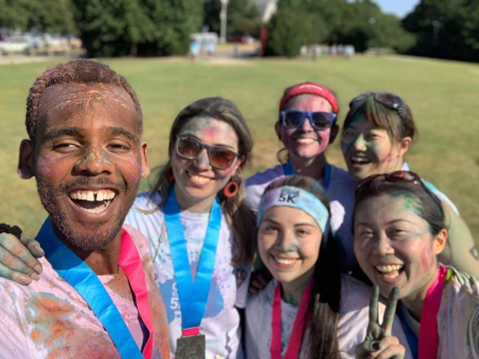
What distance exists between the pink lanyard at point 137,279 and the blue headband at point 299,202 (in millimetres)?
965

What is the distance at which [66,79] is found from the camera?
5.85ft

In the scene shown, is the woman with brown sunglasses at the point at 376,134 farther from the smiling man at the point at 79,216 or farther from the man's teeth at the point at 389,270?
the smiling man at the point at 79,216

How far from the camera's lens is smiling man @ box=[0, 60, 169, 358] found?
1563 millimetres

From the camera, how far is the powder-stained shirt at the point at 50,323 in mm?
1502

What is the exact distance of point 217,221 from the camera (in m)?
2.94

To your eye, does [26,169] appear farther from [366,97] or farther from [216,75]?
[216,75]

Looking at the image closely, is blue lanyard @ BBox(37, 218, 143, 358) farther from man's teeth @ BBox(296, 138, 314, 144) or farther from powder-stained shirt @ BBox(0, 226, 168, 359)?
man's teeth @ BBox(296, 138, 314, 144)

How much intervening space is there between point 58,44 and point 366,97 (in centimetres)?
5990

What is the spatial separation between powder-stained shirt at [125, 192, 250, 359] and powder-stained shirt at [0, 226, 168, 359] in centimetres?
89

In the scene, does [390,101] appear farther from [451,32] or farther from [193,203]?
[451,32]

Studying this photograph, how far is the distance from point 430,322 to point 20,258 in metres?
2.01

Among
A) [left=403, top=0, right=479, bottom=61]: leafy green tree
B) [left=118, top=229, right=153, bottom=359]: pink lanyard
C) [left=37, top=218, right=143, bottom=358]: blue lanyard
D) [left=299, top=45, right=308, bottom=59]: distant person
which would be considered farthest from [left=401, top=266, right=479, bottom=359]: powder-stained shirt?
[left=403, top=0, right=479, bottom=61]: leafy green tree

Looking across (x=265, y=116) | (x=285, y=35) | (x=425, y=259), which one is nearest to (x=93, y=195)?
(x=425, y=259)

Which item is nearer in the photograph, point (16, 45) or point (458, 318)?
point (458, 318)
